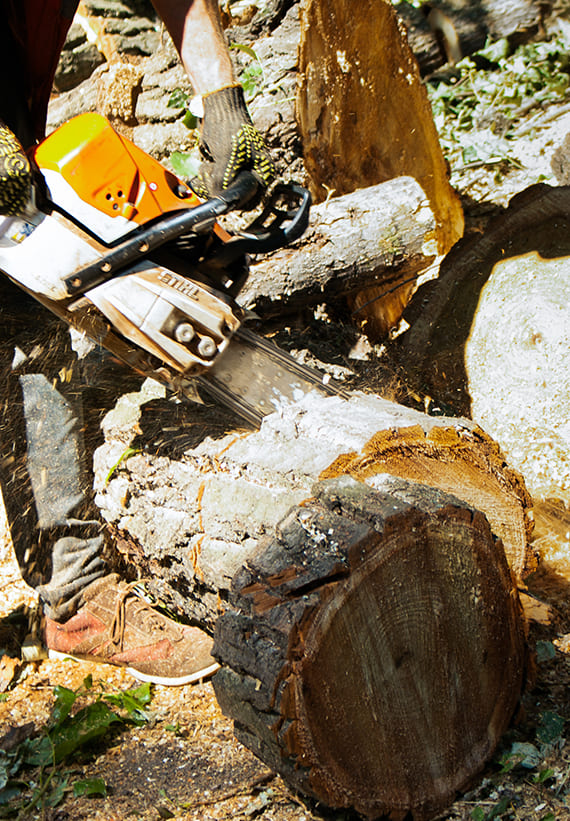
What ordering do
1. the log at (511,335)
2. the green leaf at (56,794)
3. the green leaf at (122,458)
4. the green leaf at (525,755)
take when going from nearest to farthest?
the green leaf at (525,755) < the green leaf at (56,794) < the green leaf at (122,458) < the log at (511,335)

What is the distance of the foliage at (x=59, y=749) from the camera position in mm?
1602

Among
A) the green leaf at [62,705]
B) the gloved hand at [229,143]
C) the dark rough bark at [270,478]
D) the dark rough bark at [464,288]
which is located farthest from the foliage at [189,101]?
the green leaf at [62,705]

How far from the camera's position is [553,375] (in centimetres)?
239

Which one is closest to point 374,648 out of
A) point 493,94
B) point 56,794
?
point 56,794

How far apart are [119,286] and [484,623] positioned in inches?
50.4

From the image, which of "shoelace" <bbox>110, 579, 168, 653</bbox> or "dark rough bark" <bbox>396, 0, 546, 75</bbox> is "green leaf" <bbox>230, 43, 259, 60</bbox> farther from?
"dark rough bark" <bbox>396, 0, 546, 75</bbox>

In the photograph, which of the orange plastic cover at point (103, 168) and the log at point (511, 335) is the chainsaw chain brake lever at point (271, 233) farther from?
the log at point (511, 335)

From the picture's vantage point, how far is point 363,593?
1308 millimetres

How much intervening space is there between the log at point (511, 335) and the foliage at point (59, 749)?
157 centimetres

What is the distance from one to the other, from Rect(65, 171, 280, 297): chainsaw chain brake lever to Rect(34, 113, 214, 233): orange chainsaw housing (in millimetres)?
40

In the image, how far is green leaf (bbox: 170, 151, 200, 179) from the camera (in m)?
3.02

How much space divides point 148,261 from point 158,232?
10 cm

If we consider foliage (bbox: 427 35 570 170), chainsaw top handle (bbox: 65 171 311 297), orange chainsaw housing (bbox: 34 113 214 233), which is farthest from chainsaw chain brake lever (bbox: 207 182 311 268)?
foliage (bbox: 427 35 570 170)

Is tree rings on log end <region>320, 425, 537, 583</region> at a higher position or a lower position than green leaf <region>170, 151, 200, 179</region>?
lower
